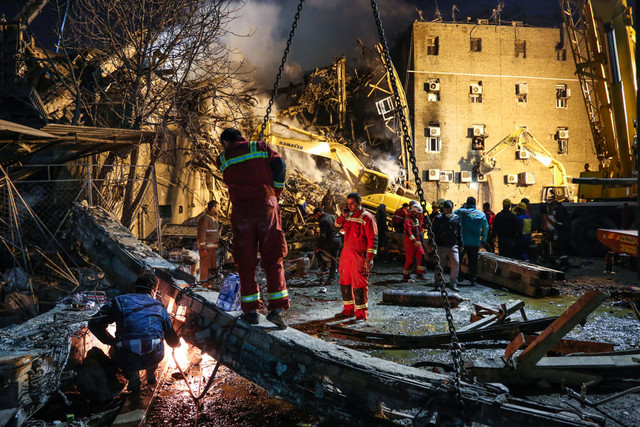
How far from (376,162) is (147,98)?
682 inches

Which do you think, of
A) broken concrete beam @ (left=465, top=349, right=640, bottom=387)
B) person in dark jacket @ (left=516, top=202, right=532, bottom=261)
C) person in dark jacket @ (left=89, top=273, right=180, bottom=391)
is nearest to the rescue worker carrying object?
person in dark jacket @ (left=89, top=273, right=180, bottom=391)

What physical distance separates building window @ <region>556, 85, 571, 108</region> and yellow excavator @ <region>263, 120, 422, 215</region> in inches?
627

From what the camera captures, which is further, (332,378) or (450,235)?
(450,235)

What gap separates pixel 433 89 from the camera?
2500cm

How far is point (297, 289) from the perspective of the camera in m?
9.04

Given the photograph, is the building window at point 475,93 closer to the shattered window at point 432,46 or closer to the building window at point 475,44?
the building window at point 475,44

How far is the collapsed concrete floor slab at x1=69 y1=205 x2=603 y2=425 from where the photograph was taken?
9.19ft

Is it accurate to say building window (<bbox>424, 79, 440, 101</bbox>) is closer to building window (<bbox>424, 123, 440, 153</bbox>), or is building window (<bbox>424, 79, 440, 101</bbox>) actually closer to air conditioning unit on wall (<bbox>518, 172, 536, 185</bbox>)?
building window (<bbox>424, 123, 440, 153</bbox>)

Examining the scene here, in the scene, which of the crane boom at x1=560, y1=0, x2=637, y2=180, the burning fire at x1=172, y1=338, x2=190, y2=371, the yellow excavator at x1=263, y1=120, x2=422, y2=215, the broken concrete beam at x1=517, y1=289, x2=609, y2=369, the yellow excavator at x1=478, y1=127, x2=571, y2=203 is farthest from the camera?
the yellow excavator at x1=478, y1=127, x2=571, y2=203

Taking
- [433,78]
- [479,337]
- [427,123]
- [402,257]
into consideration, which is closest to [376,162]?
[427,123]

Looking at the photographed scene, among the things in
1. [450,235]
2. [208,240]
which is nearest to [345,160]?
[208,240]

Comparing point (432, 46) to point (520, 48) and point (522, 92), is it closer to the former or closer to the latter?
point (520, 48)

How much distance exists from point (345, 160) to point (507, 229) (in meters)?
7.97

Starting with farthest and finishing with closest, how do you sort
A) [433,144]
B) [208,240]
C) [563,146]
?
1. [563,146]
2. [433,144]
3. [208,240]
